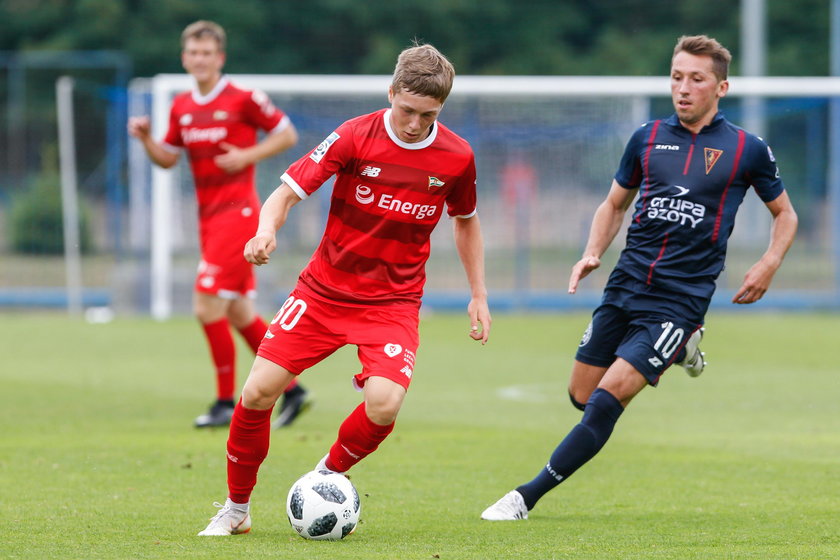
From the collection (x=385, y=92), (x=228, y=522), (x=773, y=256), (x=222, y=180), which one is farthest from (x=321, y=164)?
(x=385, y=92)

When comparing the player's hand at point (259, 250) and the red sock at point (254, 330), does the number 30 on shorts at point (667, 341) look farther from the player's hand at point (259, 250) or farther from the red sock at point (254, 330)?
the red sock at point (254, 330)

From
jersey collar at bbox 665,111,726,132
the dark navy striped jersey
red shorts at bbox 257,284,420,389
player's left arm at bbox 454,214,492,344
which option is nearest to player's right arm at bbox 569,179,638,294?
the dark navy striped jersey

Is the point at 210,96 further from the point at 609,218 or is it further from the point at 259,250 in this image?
the point at 259,250

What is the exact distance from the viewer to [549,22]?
3591 cm

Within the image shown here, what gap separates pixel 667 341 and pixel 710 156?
2.77ft

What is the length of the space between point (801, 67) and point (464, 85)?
58.6ft

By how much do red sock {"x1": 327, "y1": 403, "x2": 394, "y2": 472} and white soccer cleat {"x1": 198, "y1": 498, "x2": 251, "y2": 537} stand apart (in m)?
0.42

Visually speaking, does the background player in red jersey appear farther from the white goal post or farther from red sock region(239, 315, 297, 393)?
the white goal post

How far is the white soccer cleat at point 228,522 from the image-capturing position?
537 cm

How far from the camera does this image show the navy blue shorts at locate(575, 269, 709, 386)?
5.95 metres

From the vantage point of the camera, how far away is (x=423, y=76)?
5.23 metres

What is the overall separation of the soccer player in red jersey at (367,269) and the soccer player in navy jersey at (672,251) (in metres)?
0.71

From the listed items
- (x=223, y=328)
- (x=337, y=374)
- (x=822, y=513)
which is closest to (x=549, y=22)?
(x=337, y=374)

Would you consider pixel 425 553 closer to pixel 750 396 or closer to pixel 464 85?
pixel 750 396
